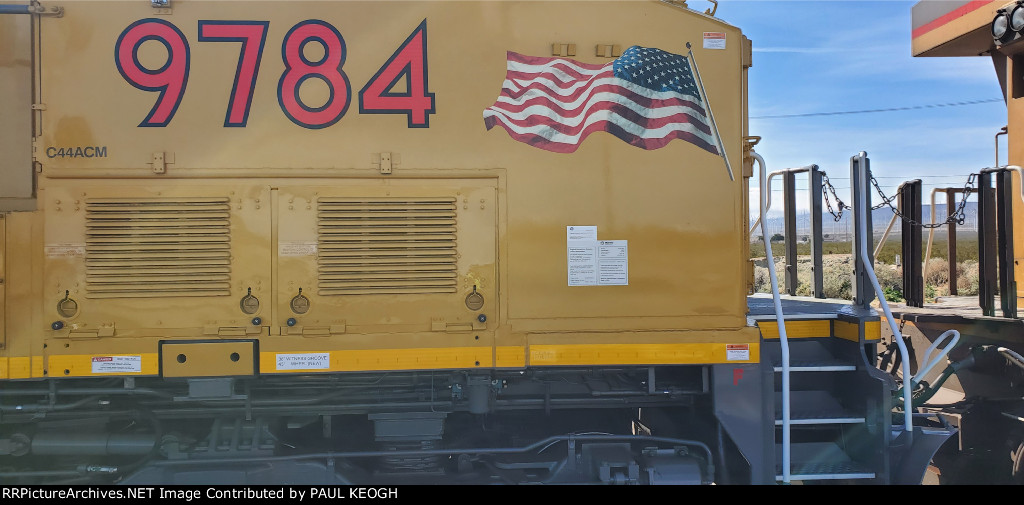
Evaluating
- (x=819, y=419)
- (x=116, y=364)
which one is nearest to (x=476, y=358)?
(x=116, y=364)

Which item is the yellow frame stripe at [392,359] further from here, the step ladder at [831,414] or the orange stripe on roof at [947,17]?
the orange stripe on roof at [947,17]

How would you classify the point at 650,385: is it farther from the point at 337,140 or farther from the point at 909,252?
the point at 909,252

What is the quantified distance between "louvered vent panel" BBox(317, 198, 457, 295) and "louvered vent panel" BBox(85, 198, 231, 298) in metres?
0.65

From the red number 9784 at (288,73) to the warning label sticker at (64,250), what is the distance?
86cm

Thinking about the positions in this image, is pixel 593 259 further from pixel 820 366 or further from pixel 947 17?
pixel 947 17

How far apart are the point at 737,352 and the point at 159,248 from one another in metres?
3.77

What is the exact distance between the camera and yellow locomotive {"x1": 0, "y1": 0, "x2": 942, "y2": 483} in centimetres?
394

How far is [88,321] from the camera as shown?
393cm

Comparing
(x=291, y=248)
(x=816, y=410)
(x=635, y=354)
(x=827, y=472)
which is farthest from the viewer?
(x=816, y=410)

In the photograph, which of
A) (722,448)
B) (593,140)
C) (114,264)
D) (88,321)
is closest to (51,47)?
(114,264)

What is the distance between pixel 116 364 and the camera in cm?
390

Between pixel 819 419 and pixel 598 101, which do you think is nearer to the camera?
pixel 598 101

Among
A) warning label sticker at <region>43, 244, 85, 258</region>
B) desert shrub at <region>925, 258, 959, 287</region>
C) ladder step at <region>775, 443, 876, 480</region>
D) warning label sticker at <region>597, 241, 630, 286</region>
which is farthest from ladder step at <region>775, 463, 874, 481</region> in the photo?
desert shrub at <region>925, 258, 959, 287</region>
